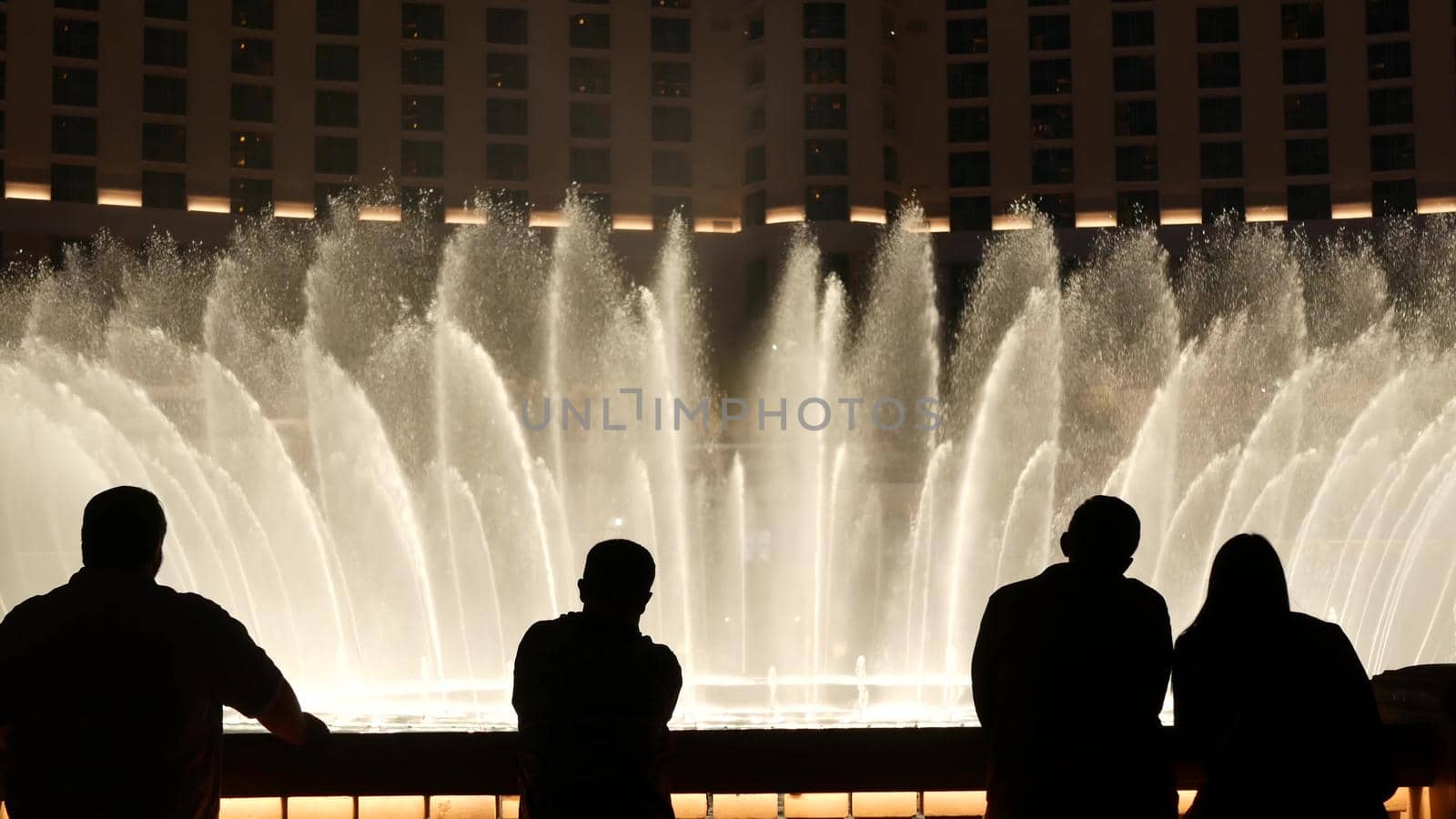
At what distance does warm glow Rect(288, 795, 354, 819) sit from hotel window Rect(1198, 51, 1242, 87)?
5886cm

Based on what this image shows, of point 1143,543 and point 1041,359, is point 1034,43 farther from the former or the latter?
point 1143,543

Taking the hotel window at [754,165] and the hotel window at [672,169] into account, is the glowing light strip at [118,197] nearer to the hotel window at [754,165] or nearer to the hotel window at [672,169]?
the hotel window at [672,169]

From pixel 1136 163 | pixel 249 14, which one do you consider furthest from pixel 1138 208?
pixel 249 14

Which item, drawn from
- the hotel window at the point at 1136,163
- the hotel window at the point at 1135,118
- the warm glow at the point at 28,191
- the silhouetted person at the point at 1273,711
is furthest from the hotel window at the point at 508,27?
the silhouetted person at the point at 1273,711

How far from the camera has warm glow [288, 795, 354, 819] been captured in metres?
4.49

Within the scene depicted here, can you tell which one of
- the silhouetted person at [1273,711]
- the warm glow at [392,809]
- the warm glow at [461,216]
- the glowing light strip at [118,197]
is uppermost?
the glowing light strip at [118,197]

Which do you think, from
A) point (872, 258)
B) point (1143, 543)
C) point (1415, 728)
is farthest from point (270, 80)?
point (1415, 728)

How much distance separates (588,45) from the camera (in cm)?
5847

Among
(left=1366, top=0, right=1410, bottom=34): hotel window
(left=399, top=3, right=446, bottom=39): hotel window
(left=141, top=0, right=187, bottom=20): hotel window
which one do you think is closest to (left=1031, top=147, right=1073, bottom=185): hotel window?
(left=1366, top=0, right=1410, bottom=34): hotel window

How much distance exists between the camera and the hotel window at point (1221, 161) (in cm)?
5769

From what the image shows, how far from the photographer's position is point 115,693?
11.2ft

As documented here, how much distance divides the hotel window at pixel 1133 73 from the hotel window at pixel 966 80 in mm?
4973

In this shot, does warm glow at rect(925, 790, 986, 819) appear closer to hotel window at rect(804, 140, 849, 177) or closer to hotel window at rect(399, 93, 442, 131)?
hotel window at rect(804, 140, 849, 177)

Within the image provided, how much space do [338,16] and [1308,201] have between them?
123 ft
